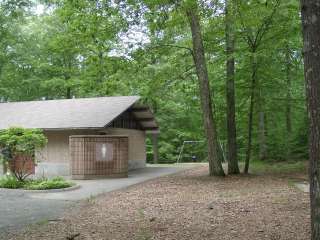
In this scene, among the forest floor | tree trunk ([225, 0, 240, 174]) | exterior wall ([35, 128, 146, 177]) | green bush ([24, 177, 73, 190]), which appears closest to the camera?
the forest floor

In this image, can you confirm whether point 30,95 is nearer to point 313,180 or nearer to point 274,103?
point 274,103

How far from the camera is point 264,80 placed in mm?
17625

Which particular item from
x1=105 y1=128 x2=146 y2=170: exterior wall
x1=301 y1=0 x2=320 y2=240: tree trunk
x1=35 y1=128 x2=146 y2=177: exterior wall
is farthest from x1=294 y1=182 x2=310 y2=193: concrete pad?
x1=105 y1=128 x2=146 y2=170: exterior wall

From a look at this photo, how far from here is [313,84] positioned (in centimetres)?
494

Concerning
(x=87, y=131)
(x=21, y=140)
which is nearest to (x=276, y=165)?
(x=87, y=131)

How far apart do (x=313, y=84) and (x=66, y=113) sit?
65.2ft

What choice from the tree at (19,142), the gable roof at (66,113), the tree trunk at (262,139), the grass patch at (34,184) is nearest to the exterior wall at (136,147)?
the gable roof at (66,113)

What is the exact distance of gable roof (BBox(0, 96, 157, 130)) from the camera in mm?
21250

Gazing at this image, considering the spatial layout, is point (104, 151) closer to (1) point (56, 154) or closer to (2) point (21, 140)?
(1) point (56, 154)

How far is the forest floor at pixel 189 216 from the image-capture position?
7246 mm

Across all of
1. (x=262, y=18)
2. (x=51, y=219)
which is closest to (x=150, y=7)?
(x=262, y=18)

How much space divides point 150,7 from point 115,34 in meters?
2.46

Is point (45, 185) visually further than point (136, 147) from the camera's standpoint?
No

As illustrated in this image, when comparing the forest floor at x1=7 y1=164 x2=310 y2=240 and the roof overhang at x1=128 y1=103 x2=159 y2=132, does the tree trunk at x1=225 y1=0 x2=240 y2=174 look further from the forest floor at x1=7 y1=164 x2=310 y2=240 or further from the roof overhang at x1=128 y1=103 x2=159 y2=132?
the roof overhang at x1=128 y1=103 x2=159 y2=132
